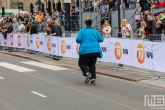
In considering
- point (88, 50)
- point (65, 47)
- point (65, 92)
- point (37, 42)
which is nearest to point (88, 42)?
point (88, 50)

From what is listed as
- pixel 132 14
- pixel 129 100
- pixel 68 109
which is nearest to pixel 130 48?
pixel 129 100

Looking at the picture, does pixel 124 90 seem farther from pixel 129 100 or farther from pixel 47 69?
pixel 47 69

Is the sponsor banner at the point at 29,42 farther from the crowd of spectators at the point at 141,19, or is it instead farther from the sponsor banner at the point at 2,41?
the crowd of spectators at the point at 141,19

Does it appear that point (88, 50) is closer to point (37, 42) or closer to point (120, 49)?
point (120, 49)

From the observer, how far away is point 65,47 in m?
20.6

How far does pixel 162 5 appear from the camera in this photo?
20.9m

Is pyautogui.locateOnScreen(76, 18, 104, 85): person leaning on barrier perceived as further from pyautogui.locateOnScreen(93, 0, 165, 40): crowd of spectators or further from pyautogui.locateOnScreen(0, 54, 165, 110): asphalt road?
pyautogui.locateOnScreen(93, 0, 165, 40): crowd of spectators

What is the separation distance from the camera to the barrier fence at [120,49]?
1409cm

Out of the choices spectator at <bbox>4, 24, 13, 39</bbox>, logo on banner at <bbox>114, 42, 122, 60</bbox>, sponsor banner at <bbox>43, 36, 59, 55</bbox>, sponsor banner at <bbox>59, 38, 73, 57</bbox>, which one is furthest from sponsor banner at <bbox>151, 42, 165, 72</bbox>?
spectator at <bbox>4, 24, 13, 39</bbox>

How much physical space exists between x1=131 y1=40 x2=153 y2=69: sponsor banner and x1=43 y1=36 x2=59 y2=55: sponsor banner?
6.53 metres

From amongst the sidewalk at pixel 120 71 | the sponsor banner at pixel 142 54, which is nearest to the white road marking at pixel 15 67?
the sidewalk at pixel 120 71

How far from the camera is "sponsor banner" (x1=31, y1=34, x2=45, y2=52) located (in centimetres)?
2349

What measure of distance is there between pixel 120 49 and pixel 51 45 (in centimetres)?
638

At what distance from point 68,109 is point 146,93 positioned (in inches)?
112
